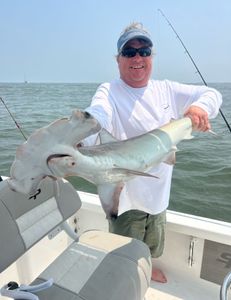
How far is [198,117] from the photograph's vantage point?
1614 mm

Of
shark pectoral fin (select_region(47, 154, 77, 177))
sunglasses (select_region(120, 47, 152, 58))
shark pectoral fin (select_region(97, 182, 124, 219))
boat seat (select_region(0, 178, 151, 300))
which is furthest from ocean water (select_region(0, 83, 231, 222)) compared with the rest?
shark pectoral fin (select_region(47, 154, 77, 177))

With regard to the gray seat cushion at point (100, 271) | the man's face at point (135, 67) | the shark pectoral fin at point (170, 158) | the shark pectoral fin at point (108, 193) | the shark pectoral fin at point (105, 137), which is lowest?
the gray seat cushion at point (100, 271)

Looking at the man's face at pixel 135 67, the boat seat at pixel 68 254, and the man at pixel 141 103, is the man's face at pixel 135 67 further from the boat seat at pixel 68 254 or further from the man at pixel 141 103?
the boat seat at pixel 68 254

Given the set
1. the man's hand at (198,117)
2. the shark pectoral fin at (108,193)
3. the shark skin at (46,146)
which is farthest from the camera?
the man's hand at (198,117)

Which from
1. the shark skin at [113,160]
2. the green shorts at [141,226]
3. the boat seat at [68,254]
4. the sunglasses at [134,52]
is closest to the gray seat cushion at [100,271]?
the boat seat at [68,254]

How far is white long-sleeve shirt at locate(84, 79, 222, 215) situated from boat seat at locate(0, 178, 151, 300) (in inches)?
11.3

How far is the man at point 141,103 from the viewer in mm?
1854

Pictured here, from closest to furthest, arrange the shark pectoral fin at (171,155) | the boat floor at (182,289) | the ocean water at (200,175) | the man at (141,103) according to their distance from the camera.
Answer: the shark pectoral fin at (171,155) → the man at (141,103) → the boat floor at (182,289) → the ocean water at (200,175)

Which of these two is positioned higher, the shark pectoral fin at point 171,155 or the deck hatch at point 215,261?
the shark pectoral fin at point 171,155

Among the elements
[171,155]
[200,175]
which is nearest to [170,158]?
[171,155]

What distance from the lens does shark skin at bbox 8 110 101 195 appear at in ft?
3.08

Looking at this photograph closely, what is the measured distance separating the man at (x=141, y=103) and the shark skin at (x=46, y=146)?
29.0 inches

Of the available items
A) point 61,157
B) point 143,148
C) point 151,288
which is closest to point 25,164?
point 61,157

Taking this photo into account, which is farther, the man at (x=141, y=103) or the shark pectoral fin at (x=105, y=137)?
the man at (x=141, y=103)
